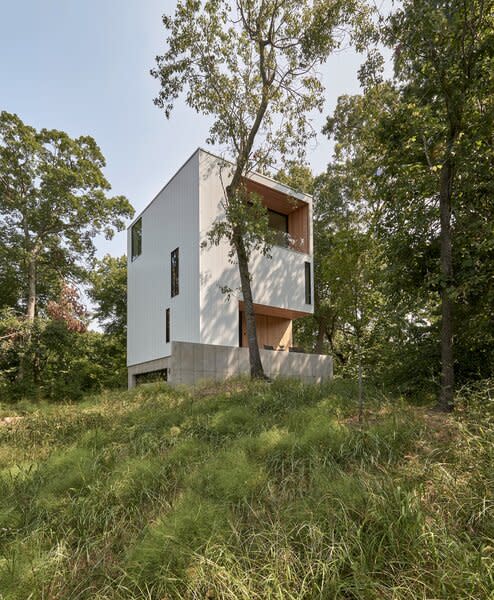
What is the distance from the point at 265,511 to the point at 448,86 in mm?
6009

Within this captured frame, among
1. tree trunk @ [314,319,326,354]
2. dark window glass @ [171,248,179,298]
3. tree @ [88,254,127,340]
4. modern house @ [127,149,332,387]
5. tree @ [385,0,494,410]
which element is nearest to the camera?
tree @ [385,0,494,410]

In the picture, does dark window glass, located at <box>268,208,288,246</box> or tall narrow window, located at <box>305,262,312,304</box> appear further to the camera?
dark window glass, located at <box>268,208,288,246</box>

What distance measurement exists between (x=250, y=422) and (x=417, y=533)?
317cm

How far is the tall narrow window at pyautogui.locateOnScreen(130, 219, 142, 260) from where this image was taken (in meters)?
15.9

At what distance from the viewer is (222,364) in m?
10.5

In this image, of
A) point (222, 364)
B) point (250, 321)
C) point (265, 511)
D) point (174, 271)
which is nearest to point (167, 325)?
point (174, 271)

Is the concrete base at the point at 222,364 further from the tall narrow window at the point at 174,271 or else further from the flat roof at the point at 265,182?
the flat roof at the point at 265,182

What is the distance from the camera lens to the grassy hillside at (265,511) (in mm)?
2236

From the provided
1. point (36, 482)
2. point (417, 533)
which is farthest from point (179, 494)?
point (417, 533)

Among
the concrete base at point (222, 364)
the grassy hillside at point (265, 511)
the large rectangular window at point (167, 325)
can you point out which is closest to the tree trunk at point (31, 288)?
the concrete base at point (222, 364)

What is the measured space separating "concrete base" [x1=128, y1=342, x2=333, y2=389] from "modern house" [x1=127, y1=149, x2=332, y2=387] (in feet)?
0.09

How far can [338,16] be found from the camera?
827 cm

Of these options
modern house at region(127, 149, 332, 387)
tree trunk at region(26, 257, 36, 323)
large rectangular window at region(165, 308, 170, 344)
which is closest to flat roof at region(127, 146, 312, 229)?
modern house at region(127, 149, 332, 387)

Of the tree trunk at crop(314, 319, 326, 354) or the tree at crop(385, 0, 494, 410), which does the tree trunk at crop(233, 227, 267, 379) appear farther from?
the tree trunk at crop(314, 319, 326, 354)
